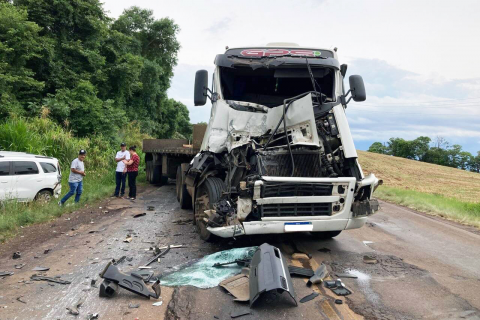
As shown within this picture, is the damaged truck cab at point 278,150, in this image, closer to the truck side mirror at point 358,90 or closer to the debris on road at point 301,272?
the truck side mirror at point 358,90

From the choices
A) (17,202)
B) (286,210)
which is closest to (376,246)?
(286,210)

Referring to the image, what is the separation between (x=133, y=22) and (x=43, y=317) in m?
29.9

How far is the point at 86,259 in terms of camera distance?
4777 mm

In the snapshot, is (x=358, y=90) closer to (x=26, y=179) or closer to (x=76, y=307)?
(x=76, y=307)

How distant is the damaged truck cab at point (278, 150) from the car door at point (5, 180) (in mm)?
5154

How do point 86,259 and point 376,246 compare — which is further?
point 376,246

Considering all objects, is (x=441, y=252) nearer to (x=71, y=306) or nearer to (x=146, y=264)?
(x=146, y=264)

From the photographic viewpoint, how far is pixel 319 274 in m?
4.15

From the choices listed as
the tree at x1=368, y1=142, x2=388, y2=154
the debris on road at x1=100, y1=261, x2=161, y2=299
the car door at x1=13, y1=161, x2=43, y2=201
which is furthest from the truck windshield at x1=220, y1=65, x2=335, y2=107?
the tree at x1=368, y1=142, x2=388, y2=154

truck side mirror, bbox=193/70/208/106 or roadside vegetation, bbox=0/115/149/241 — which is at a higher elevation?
truck side mirror, bbox=193/70/208/106

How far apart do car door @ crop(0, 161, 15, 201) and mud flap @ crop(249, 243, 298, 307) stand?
23.3 feet

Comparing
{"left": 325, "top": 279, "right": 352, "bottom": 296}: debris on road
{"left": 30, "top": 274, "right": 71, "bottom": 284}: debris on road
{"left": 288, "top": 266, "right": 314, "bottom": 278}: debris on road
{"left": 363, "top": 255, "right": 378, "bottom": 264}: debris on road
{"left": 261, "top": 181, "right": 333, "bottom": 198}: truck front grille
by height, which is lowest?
{"left": 30, "top": 274, "right": 71, "bottom": 284}: debris on road

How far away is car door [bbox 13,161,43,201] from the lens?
8.64 m

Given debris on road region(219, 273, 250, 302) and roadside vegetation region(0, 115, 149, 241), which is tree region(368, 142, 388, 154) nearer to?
roadside vegetation region(0, 115, 149, 241)
